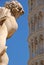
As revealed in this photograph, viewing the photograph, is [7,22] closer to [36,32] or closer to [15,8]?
[15,8]

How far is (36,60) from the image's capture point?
28781mm

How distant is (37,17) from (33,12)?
585mm

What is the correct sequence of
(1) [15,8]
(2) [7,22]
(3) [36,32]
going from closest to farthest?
(2) [7,22] < (1) [15,8] < (3) [36,32]

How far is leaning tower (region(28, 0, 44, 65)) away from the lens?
1147 inches

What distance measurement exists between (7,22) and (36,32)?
88.8 ft

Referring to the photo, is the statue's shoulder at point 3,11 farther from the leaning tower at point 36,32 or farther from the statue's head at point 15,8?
the leaning tower at point 36,32

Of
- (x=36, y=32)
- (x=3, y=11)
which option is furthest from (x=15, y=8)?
(x=36, y=32)

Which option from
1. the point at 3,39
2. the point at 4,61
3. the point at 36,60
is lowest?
the point at 36,60

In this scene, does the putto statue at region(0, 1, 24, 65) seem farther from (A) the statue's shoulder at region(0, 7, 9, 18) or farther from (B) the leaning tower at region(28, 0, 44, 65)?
(B) the leaning tower at region(28, 0, 44, 65)

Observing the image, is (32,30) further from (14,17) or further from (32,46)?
(14,17)

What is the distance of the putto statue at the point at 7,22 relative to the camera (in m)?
2.65

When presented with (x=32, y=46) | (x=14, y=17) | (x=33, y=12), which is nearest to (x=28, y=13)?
(x=33, y=12)

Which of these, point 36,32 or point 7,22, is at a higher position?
point 7,22

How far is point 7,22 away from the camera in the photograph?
275 centimetres
